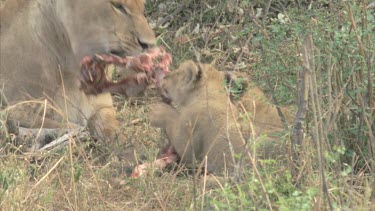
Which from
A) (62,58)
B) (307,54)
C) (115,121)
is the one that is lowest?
(115,121)

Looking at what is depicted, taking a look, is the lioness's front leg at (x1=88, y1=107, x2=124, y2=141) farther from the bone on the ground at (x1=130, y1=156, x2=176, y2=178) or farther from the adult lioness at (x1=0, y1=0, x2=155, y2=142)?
the bone on the ground at (x1=130, y1=156, x2=176, y2=178)

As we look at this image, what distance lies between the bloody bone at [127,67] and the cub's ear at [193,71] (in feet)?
0.75

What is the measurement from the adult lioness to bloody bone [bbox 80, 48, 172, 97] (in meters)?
0.07

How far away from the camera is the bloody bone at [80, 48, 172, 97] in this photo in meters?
5.03

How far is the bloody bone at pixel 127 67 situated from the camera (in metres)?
5.03

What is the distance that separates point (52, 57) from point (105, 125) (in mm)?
471

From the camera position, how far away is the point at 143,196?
4.31m

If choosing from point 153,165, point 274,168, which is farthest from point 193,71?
point 274,168

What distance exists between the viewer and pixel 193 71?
15.7 ft

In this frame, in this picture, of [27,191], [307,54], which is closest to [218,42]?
[27,191]

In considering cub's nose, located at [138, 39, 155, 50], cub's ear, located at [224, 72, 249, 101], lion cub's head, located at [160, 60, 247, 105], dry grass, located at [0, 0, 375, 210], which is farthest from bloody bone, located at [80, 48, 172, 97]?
cub's ear, located at [224, 72, 249, 101]

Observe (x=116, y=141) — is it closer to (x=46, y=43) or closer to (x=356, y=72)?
(x=46, y=43)

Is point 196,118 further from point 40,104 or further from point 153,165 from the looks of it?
point 40,104

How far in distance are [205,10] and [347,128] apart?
289 cm
